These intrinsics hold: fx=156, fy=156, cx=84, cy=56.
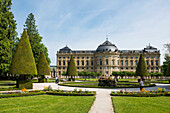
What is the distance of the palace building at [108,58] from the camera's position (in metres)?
67.7

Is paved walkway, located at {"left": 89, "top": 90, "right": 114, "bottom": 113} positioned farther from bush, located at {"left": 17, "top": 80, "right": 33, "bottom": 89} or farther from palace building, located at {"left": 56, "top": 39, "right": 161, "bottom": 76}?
palace building, located at {"left": 56, "top": 39, "right": 161, "bottom": 76}

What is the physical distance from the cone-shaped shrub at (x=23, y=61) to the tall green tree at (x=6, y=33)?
24.1ft

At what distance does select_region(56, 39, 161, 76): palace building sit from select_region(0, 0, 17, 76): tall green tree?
45535 mm

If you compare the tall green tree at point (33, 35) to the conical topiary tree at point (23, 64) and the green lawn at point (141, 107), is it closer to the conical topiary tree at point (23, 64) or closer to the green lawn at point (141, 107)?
the conical topiary tree at point (23, 64)

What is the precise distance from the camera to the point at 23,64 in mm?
17469

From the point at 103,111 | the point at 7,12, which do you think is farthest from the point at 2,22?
the point at 103,111

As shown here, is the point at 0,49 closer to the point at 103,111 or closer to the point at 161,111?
A: the point at 103,111

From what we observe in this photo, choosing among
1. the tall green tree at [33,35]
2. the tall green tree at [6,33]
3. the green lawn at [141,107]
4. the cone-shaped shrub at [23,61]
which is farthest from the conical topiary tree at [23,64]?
the tall green tree at [33,35]

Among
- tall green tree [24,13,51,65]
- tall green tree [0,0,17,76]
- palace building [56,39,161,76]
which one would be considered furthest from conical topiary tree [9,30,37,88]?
palace building [56,39,161,76]

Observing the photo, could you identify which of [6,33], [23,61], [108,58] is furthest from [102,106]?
[108,58]

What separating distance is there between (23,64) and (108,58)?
52.7m

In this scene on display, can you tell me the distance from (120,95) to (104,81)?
28.0 feet

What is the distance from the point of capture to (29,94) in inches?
492

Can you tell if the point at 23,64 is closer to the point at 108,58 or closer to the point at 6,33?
the point at 6,33
